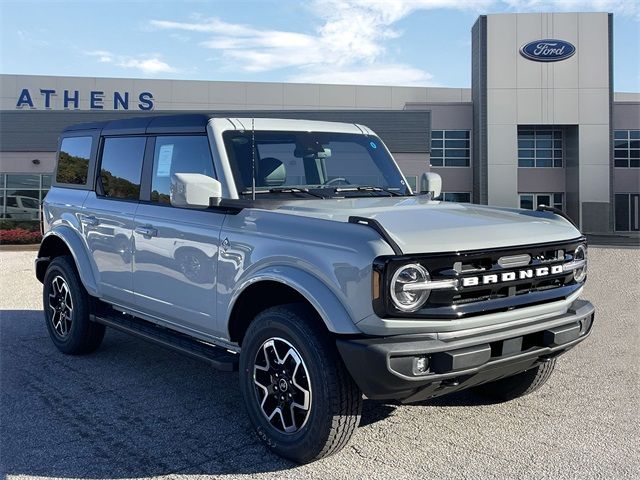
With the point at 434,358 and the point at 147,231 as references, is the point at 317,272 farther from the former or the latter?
the point at 147,231

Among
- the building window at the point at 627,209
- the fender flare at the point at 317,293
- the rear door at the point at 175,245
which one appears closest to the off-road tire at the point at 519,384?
the fender flare at the point at 317,293

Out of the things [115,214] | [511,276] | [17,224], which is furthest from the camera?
[17,224]

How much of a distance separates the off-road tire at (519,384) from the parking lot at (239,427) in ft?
0.29

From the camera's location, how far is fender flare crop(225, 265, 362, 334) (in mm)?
3297

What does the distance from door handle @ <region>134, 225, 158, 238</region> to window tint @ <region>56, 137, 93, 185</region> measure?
1.48 m

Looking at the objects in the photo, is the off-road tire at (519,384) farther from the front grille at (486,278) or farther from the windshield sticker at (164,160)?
the windshield sticker at (164,160)

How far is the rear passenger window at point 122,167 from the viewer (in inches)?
205

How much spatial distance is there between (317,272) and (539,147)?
35.1m

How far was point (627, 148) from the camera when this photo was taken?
35406 mm

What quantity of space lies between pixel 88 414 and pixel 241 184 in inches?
78.1

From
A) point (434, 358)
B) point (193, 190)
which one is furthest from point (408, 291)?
point (193, 190)

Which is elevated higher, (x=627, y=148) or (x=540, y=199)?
(x=627, y=148)

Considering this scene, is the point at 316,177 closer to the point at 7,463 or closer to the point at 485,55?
the point at 7,463

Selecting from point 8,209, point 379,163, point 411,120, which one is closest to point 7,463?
point 379,163
